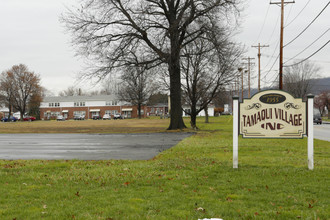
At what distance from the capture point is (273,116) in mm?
8945

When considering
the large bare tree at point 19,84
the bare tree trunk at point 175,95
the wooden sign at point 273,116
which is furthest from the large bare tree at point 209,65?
the large bare tree at point 19,84

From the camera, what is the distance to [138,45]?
26406mm

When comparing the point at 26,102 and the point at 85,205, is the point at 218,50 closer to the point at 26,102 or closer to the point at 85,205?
the point at 85,205

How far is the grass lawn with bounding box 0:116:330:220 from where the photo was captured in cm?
498

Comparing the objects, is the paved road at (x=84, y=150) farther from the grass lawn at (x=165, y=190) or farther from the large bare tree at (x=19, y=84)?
the large bare tree at (x=19, y=84)

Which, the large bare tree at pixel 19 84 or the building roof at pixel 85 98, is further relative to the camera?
the building roof at pixel 85 98

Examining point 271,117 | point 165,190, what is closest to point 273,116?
point 271,117

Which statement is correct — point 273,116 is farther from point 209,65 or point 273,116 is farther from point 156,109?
point 156,109

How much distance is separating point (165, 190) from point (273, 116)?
13.5ft

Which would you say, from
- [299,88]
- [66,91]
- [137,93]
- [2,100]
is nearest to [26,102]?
[2,100]

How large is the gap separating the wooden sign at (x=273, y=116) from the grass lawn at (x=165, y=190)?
946mm

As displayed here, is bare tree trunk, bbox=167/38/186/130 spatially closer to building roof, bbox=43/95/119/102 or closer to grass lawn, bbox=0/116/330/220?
grass lawn, bbox=0/116/330/220

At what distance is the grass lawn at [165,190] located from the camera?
196 inches

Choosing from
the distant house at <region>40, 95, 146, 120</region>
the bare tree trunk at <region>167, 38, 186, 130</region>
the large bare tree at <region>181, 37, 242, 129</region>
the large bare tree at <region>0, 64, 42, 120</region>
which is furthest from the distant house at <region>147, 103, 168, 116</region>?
the bare tree trunk at <region>167, 38, 186, 130</region>
